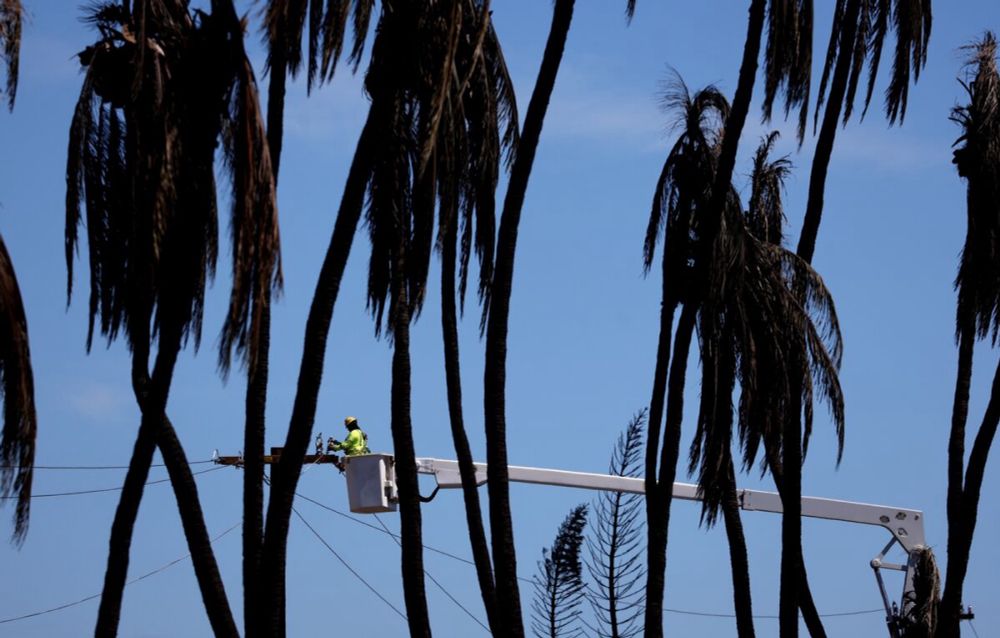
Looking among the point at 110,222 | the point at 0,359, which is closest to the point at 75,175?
the point at 110,222

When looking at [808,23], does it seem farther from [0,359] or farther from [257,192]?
[0,359]

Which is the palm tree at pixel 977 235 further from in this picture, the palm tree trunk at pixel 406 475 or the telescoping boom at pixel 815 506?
the palm tree trunk at pixel 406 475

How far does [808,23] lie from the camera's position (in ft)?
84.1

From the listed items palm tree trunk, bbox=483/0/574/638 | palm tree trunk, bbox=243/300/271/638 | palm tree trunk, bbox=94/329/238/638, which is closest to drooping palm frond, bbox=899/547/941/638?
palm tree trunk, bbox=483/0/574/638

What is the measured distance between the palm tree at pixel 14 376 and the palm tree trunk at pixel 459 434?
9.33 m

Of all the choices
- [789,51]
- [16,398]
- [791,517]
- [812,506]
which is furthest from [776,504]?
[16,398]

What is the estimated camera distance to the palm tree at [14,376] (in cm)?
1538

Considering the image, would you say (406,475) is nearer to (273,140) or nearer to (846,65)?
(273,140)

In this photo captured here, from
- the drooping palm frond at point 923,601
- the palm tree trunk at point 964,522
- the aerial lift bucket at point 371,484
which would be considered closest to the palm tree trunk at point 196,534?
the aerial lift bucket at point 371,484

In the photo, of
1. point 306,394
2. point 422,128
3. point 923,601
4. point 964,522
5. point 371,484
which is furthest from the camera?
point 923,601

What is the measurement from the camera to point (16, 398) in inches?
619

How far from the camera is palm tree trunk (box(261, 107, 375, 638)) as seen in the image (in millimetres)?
18891

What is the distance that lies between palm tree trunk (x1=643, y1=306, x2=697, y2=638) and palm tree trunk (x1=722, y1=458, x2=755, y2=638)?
190 cm

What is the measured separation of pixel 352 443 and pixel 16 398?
38.9 feet
